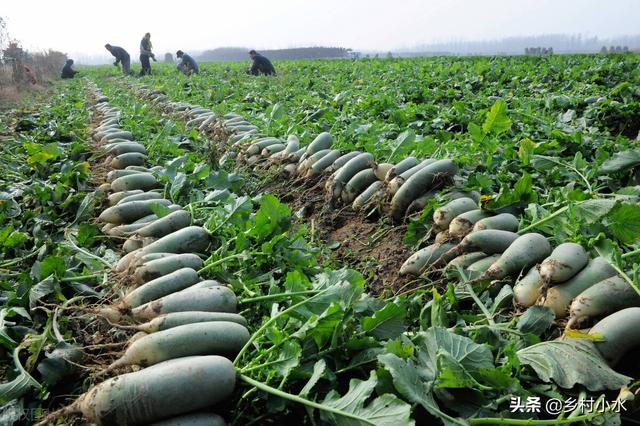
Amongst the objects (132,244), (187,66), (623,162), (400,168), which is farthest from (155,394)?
(187,66)

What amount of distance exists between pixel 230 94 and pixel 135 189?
8292 mm

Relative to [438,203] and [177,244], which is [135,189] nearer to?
[177,244]

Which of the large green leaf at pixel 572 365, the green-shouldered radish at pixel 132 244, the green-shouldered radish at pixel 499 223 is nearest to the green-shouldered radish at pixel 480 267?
the green-shouldered radish at pixel 499 223

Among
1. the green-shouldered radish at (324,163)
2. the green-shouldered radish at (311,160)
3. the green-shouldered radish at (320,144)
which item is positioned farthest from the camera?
the green-shouldered radish at (320,144)

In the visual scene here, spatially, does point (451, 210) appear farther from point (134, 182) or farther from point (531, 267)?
point (134, 182)

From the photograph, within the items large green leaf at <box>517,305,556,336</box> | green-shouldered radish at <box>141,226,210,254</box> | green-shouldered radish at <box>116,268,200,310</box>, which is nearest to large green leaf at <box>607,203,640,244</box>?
large green leaf at <box>517,305,556,336</box>

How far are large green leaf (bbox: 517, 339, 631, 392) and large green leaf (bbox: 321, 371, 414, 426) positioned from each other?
738mm

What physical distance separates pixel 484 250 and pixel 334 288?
1.27 m

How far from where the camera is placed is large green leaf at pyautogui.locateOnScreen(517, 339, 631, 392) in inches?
84.3

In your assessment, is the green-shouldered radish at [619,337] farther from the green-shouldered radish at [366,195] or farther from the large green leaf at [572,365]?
the green-shouldered radish at [366,195]

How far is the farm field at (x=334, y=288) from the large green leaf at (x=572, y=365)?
0.01 m

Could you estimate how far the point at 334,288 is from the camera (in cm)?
258

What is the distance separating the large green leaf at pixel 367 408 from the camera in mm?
1840

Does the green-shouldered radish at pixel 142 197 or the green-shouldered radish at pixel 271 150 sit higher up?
the green-shouldered radish at pixel 271 150
